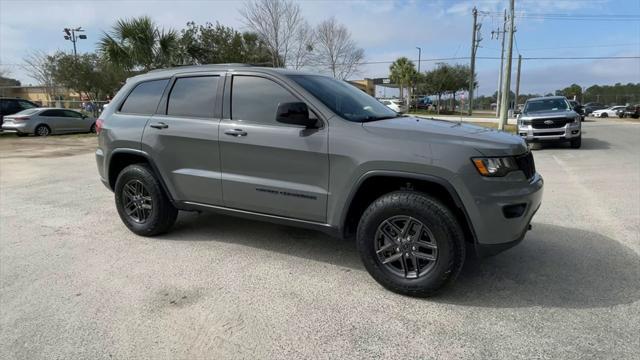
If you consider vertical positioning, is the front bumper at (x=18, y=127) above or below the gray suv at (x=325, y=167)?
below

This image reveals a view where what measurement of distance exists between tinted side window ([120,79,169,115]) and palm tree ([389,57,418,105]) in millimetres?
45553

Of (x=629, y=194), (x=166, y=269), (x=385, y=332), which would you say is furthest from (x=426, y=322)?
(x=629, y=194)

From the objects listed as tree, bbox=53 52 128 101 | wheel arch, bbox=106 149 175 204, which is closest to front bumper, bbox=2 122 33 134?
tree, bbox=53 52 128 101

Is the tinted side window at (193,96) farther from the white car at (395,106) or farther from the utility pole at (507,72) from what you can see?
the utility pole at (507,72)

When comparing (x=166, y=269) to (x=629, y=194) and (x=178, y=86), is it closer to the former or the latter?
(x=178, y=86)

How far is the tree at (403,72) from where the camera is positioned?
4799 centimetres

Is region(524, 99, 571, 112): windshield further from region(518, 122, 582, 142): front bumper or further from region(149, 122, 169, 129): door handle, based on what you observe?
region(149, 122, 169, 129): door handle

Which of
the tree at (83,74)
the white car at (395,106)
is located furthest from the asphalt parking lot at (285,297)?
the tree at (83,74)

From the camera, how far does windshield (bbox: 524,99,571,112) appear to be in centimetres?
1421

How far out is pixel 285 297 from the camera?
3.46 m

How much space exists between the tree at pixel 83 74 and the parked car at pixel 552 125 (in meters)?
31.0

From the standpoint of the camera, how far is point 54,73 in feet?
121

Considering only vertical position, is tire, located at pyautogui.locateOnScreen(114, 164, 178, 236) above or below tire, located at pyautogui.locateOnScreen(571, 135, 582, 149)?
above

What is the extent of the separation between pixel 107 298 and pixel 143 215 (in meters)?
1.57
